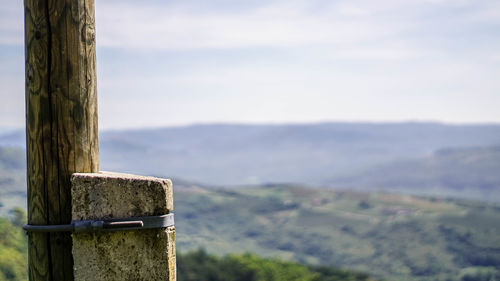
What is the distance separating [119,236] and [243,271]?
21.8m

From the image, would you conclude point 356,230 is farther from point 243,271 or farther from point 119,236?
point 119,236

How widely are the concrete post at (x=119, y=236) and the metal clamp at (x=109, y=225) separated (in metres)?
0.04

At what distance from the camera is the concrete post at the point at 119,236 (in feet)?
12.7

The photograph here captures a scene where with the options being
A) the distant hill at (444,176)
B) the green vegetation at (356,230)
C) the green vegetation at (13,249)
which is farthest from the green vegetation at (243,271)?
the distant hill at (444,176)

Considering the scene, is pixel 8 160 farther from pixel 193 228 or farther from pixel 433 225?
pixel 433 225

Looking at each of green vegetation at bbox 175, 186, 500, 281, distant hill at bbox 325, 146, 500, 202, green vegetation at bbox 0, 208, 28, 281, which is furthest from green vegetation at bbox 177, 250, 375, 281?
distant hill at bbox 325, 146, 500, 202

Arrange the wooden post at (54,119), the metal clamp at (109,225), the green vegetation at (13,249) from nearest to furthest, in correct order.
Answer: the metal clamp at (109,225) < the wooden post at (54,119) < the green vegetation at (13,249)

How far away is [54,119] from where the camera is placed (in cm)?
396

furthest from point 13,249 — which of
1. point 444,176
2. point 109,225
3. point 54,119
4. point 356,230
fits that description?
point 444,176

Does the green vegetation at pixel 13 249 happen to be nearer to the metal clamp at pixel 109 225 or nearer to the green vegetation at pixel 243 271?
the green vegetation at pixel 243 271

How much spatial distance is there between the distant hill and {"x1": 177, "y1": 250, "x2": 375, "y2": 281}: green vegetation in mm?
92540

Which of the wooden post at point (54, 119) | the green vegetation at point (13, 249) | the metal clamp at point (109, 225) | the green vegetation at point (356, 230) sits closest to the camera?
the metal clamp at point (109, 225)

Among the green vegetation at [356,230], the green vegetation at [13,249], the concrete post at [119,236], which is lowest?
the green vegetation at [356,230]

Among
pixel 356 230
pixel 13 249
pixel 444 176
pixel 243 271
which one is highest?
pixel 13 249
